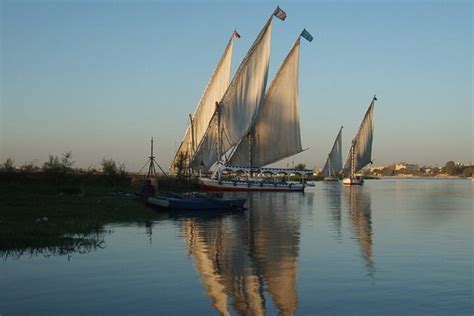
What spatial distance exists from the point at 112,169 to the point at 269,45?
22771 mm

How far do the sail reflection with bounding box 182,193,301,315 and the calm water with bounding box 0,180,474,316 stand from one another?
0.03 metres

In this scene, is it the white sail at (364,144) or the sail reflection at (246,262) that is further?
the white sail at (364,144)

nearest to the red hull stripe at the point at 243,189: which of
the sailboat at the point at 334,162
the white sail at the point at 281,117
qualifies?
the white sail at the point at 281,117

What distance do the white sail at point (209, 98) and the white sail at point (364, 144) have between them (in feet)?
152

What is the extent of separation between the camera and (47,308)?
11.2 meters

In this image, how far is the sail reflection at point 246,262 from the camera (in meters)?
11.8

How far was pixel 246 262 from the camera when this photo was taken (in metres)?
16.6

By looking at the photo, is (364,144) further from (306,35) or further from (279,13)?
(279,13)

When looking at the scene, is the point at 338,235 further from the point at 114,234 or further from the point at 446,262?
the point at 114,234

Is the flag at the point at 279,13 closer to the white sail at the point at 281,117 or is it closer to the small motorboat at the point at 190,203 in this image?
the white sail at the point at 281,117

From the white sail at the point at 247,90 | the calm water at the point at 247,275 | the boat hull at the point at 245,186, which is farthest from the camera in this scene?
the boat hull at the point at 245,186

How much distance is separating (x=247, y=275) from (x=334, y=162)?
115662 millimetres

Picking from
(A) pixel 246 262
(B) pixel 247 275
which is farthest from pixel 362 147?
(B) pixel 247 275

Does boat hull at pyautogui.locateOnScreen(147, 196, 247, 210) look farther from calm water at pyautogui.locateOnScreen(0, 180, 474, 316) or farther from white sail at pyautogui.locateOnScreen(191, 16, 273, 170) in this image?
white sail at pyautogui.locateOnScreen(191, 16, 273, 170)
